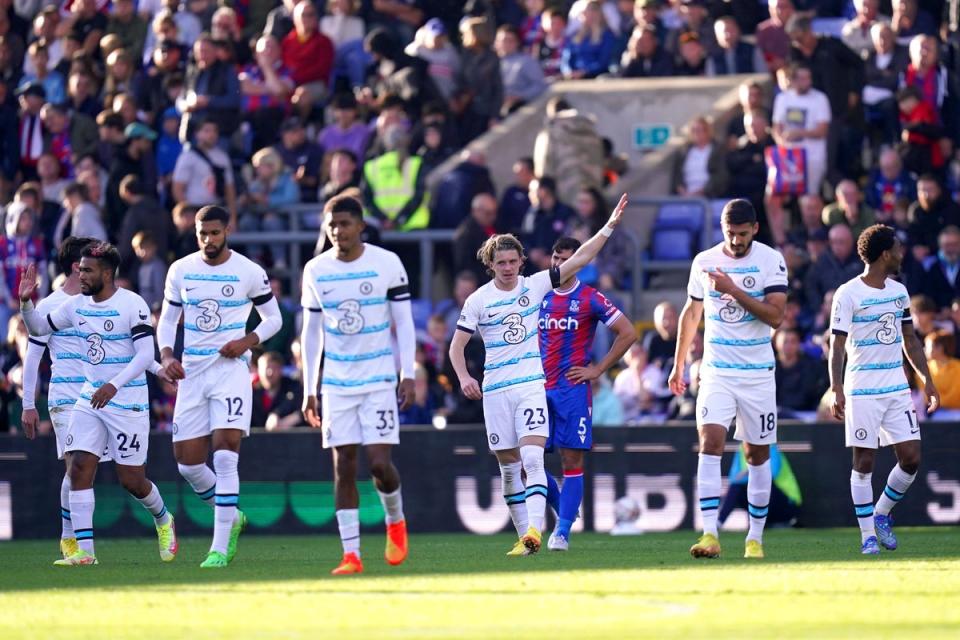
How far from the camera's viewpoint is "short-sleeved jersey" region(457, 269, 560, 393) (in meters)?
14.6

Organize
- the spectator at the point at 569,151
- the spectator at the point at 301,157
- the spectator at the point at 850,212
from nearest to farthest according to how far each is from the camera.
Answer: the spectator at the point at 850,212 → the spectator at the point at 569,151 → the spectator at the point at 301,157

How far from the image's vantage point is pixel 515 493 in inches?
591

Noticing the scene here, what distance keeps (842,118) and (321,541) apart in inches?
344

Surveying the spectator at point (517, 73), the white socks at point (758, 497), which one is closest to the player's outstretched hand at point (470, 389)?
the white socks at point (758, 497)

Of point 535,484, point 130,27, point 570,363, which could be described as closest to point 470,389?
point 535,484

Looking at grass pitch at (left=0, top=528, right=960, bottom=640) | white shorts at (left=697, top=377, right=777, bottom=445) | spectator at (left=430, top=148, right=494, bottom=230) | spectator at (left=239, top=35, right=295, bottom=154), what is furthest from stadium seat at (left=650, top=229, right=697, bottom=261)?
white shorts at (left=697, top=377, right=777, bottom=445)

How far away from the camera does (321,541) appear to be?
→ 18719 millimetres

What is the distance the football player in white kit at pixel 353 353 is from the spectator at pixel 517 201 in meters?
9.75

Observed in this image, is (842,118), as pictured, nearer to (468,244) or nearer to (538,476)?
(468,244)

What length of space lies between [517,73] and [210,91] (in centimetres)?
400

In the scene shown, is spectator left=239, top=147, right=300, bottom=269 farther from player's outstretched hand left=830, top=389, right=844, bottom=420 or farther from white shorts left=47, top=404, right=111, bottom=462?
player's outstretched hand left=830, top=389, right=844, bottom=420

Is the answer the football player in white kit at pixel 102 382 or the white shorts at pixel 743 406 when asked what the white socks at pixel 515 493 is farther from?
the football player in white kit at pixel 102 382

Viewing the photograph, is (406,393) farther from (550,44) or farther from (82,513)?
(550,44)

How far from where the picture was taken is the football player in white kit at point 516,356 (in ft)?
47.8
